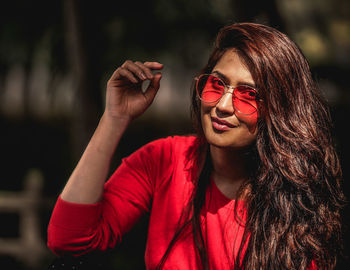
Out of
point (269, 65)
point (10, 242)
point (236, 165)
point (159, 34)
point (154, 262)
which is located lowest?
point (10, 242)

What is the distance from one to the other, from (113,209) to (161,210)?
229 mm

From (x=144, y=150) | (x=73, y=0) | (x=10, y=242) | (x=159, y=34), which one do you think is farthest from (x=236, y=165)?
(x=10, y=242)

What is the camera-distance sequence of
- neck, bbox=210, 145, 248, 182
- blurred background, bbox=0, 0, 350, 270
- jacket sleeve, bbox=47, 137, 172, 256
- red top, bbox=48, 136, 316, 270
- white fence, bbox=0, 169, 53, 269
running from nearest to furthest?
jacket sleeve, bbox=47, 137, 172, 256 < red top, bbox=48, 136, 316, 270 < neck, bbox=210, 145, 248, 182 < blurred background, bbox=0, 0, 350, 270 < white fence, bbox=0, 169, 53, 269

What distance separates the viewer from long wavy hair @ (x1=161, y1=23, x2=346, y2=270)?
64.2 inches

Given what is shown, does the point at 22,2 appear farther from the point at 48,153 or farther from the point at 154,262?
the point at 48,153

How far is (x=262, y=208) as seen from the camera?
1.75m

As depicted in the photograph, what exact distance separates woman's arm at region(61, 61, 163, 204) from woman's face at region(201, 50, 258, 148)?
27cm

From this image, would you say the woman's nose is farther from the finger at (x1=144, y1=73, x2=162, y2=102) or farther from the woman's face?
the finger at (x1=144, y1=73, x2=162, y2=102)

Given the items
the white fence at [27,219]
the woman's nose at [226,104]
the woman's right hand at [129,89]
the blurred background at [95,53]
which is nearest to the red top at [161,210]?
Result: the woman's right hand at [129,89]

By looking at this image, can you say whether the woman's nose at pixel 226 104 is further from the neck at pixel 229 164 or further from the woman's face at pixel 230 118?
the neck at pixel 229 164

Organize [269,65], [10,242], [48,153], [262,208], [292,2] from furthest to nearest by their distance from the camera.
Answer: [292,2] → [48,153] → [10,242] → [262,208] → [269,65]

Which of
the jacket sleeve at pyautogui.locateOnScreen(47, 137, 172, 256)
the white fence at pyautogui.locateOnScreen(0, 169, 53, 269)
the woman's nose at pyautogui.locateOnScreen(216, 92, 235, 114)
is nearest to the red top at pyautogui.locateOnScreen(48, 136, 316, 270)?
the jacket sleeve at pyautogui.locateOnScreen(47, 137, 172, 256)

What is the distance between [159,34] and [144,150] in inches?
121

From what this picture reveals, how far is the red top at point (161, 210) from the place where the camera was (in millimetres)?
1670
